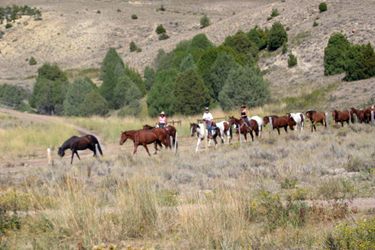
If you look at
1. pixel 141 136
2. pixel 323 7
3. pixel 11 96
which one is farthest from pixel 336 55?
pixel 11 96

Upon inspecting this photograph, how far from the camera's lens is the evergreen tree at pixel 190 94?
136 feet

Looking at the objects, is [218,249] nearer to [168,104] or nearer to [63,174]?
[63,174]

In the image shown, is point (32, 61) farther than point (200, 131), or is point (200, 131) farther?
point (32, 61)

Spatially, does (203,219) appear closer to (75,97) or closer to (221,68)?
(221,68)

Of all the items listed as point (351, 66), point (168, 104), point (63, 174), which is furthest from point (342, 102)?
point (63, 174)

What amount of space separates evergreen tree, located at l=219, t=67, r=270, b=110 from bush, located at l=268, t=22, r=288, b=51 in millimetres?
24822

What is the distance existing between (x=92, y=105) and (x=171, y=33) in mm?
65829

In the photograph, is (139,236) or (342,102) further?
(342,102)

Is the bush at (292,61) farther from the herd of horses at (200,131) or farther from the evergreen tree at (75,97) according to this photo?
the herd of horses at (200,131)

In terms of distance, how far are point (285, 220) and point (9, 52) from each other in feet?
388

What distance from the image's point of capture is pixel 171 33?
114m

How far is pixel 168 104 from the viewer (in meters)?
45.4

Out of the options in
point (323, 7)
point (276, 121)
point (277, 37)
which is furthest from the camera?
point (323, 7)

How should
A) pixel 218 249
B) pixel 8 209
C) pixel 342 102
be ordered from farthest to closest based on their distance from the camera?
pixel 342 102 < pixel 8 209 < pixel 218 249
